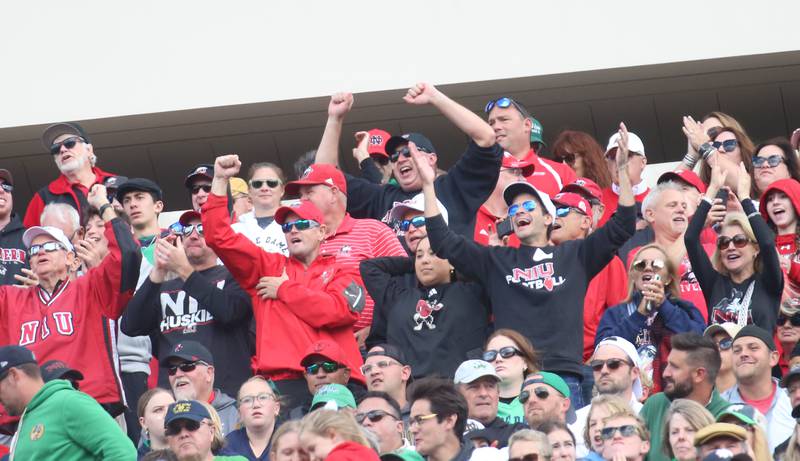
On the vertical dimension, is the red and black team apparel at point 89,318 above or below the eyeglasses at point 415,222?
below

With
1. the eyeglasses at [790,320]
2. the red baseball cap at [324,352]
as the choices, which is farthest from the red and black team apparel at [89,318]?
the eyeglasses at [790,320]

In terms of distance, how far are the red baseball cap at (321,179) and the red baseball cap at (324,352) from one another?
154cm

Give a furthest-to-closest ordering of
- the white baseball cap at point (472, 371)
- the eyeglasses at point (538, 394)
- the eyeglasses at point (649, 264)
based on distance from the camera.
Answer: the eyeglasses at point (649, 264) < the white baseball cap at point (472, 371) < the eyeglasses at point (538, 394)

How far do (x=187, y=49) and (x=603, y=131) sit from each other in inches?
161

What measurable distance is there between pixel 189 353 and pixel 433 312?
1.40 metres

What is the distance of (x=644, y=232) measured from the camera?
11.2 m

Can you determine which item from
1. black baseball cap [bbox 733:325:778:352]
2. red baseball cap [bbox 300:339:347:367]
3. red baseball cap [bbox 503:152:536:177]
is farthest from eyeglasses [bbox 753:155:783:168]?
red baseball cap [bbox 300:339:347:367]

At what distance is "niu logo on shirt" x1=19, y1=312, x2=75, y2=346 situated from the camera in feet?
34.7

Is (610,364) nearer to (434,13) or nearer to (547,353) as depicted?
(547,353)

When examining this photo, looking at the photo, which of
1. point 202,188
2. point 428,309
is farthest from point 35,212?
point 428,309

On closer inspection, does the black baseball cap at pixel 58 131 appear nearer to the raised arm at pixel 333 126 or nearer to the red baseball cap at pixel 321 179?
the raised arm at pixel 333 126

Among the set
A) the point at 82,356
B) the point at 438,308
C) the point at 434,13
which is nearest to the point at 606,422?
the point at 438,308

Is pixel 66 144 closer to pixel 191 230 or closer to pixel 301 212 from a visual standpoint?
pixel 191 230

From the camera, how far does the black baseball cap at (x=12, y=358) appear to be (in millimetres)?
8531
